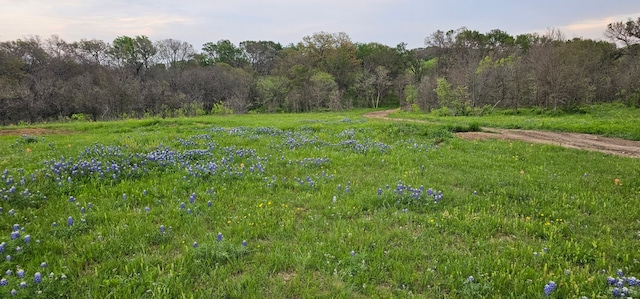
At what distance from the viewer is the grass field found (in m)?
3.88

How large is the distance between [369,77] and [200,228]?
228 ft

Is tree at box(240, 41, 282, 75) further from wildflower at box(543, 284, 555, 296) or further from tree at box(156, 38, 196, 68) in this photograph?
wildflower at box(543, 284, 555, 296)

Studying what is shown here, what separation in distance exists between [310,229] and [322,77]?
60375mm

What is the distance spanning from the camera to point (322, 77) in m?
64.1

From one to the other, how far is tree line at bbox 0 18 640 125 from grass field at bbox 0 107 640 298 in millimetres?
29701

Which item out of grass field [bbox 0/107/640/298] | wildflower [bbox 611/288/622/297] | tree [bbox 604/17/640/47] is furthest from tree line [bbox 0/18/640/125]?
wildflower [bbox 611/288/622/297]

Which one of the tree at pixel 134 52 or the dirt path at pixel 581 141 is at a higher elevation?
the tree at pixel 134 52

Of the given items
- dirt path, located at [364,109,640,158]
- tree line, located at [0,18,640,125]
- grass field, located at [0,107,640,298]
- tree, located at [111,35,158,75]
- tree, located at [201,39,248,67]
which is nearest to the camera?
grass field, located at [0,107,640,298]

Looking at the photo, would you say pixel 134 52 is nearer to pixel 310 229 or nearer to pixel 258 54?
pixel 258 54

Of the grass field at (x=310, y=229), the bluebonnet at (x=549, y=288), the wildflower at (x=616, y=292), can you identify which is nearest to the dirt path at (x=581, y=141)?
the grass field at (x=310, y=229)

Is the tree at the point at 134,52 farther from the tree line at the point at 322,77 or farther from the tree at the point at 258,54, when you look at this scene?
the tree at the point at 258,54

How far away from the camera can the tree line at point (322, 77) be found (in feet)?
120

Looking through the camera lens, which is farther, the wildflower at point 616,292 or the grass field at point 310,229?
the grass field at point 310,229

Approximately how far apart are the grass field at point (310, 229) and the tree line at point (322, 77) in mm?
29701
